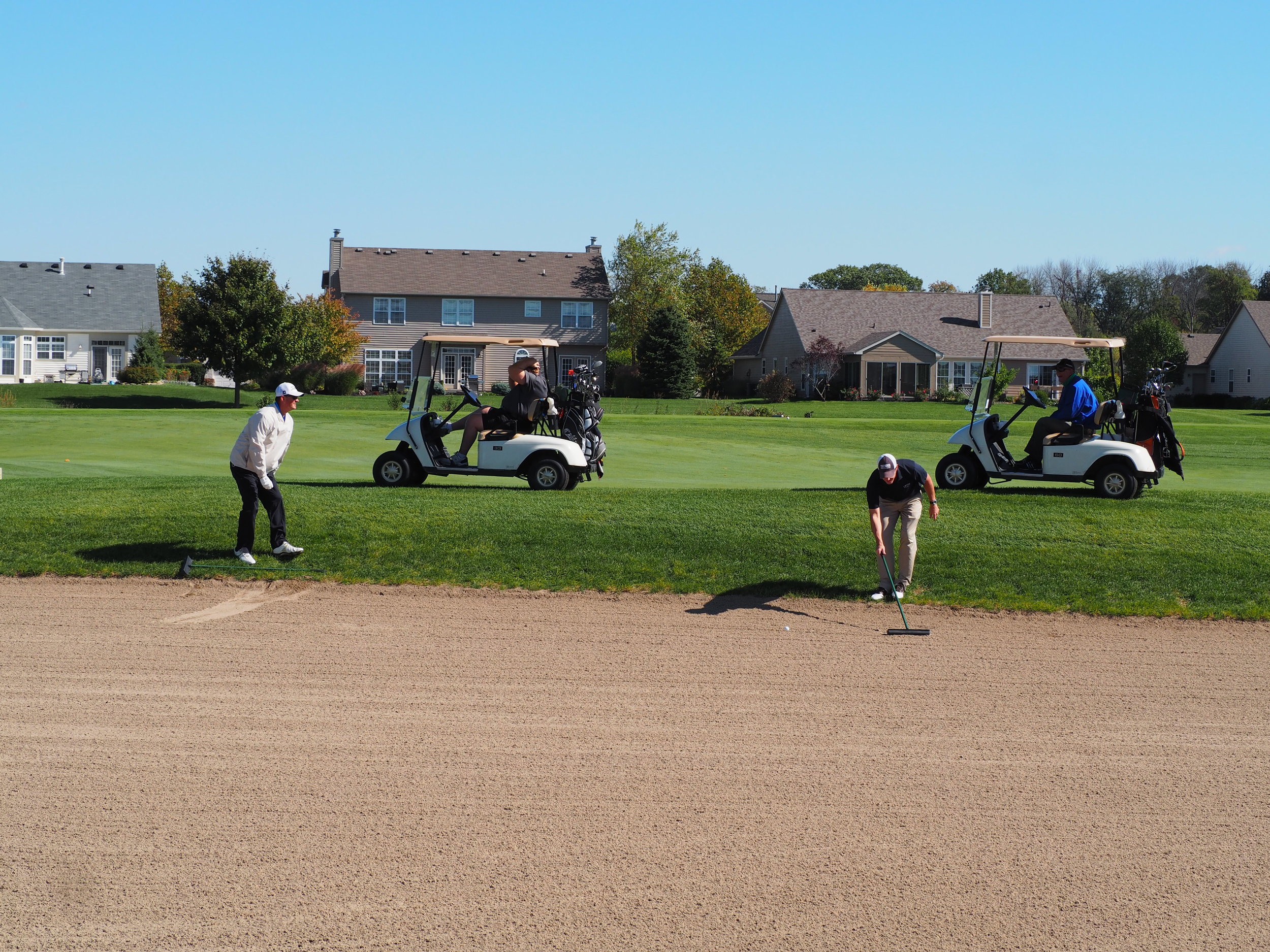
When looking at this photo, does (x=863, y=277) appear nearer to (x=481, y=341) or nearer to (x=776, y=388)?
(x=776, y=388)

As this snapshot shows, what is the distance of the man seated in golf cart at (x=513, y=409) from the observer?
16.1 metres

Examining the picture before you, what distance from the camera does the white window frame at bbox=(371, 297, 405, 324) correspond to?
6538 cm

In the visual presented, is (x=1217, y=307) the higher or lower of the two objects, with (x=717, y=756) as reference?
higher

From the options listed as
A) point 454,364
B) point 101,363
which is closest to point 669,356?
point 101,363

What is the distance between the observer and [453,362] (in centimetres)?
1784

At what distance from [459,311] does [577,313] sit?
256 inches

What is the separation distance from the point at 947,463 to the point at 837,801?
37.8 ft

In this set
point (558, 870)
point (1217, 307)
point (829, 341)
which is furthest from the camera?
point (1217, 307)

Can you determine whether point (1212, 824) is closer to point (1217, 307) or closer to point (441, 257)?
point (441, 257)

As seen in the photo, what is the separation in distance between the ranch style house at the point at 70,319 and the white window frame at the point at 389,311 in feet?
36.6

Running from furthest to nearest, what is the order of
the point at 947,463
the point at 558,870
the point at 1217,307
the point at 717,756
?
the point at 1217,307
the point at 947,463
the point at 717,756
the point at 558,870

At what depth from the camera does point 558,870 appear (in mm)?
5703

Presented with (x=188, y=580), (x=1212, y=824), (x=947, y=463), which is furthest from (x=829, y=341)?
(x=1212, y=824)

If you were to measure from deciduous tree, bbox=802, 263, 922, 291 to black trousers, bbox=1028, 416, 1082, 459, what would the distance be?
127796 millimetres
